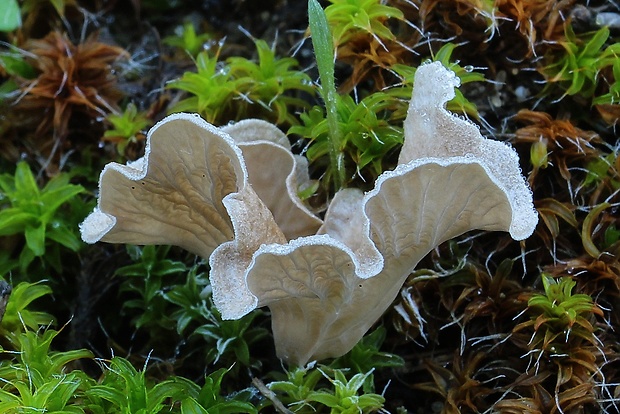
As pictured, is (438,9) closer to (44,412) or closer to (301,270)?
(301,270)

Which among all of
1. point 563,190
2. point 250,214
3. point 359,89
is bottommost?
point 563,190

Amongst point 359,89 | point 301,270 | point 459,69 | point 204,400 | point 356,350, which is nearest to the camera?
point 301,270

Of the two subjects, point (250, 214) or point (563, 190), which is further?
point (563, 190)

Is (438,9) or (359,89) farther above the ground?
(438,9)

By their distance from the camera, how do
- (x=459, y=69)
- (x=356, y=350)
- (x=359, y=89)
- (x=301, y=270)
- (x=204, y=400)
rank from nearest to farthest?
(x=301, y=270) < (x=204, y=400) < (x=356, y=350) < (x=459, y=69) < (x=359, y=89)

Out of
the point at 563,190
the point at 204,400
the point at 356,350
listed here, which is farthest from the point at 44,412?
the point at 563,190

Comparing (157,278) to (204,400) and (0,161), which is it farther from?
(0,161)
